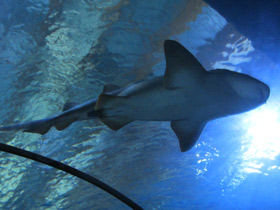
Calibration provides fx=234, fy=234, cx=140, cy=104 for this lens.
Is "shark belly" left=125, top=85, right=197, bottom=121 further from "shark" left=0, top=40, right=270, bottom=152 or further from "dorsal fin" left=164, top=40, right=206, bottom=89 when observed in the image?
"dorsal fin" left=164, top=40, right=206, bottom=89

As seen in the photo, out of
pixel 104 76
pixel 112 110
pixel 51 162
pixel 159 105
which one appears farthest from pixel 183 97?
pixel 104 76

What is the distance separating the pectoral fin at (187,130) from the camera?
10.3 feet

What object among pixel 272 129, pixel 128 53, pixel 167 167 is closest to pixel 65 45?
pixel 128 53

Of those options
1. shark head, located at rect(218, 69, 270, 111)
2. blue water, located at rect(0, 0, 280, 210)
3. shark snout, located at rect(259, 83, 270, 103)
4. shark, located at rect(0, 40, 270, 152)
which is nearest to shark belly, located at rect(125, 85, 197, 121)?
shark, located at rect(0, 40, 270, 152)

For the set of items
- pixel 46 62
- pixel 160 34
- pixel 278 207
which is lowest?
pixel 278 207

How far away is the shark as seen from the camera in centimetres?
263

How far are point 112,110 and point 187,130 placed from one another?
1.05 metres

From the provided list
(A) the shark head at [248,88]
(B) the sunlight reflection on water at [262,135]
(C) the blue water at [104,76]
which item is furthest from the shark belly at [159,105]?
(B) the sunlight reflection on water at [262,135]

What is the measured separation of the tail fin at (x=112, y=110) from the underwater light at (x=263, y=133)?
18.8ft

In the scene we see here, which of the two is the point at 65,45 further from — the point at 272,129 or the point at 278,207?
the point at 278,207

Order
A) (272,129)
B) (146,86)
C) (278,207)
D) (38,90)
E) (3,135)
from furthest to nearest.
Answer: (278,207), (272,129), (3,135), (38,90), (146,86)

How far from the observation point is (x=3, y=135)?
7219mm

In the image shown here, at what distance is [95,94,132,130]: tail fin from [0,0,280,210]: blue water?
278 cm

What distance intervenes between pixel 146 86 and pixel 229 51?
162 inches
